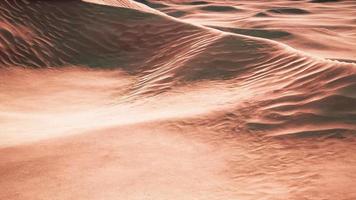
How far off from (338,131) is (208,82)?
2.22 m

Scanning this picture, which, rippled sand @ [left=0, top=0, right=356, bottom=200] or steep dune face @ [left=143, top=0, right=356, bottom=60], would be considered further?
steep dune face @ [left=143, top=0, right=356, bottom=60]

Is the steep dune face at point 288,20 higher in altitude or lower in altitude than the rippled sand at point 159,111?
lower

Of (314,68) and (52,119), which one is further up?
(314,68)

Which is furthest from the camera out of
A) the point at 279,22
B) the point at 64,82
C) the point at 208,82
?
the point at 279,22

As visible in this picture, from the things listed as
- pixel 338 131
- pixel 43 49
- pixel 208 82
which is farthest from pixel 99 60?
pixel 338 131

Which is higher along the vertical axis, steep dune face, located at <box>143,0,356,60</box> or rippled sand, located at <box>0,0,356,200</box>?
rippled sand, located at <box>0,0,356,200</box>

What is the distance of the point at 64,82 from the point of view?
664 cm

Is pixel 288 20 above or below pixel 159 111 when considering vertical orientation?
below

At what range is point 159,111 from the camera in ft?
16.6

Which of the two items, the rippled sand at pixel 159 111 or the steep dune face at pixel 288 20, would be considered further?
the steep dune face at pixel 288 20

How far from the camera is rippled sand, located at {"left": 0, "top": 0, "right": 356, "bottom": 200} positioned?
332 cm

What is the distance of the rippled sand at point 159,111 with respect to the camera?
3.32m

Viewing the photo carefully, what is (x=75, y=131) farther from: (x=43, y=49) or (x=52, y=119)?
(x=43, y=49)

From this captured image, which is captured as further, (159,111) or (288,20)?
(288,20)
